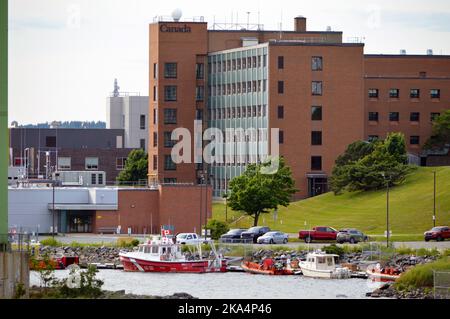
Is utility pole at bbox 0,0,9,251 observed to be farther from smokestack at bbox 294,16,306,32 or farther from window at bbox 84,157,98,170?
window at bbox 84,157,98,170

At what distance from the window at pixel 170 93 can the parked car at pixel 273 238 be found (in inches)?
1765

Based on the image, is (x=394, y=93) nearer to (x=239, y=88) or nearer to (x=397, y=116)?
(x=397, y=116)

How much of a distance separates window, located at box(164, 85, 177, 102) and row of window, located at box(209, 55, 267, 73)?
3926mm

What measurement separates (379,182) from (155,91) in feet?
98.2

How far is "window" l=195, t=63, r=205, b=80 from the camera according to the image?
14200 centimetres

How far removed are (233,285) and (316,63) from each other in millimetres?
58847

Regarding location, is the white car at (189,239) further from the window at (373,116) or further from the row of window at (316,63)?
the window at (373,116)

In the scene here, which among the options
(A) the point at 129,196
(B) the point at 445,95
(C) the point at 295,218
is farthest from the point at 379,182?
(B) the point at 445,95

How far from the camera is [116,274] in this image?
275 ft

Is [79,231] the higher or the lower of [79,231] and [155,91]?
the lower

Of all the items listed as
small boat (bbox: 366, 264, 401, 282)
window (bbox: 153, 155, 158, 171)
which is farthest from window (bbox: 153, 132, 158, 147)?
small boat (bbox: 366, 264, 401, 282)

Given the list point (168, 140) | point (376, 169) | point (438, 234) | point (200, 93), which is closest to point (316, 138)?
point (376, 169)
